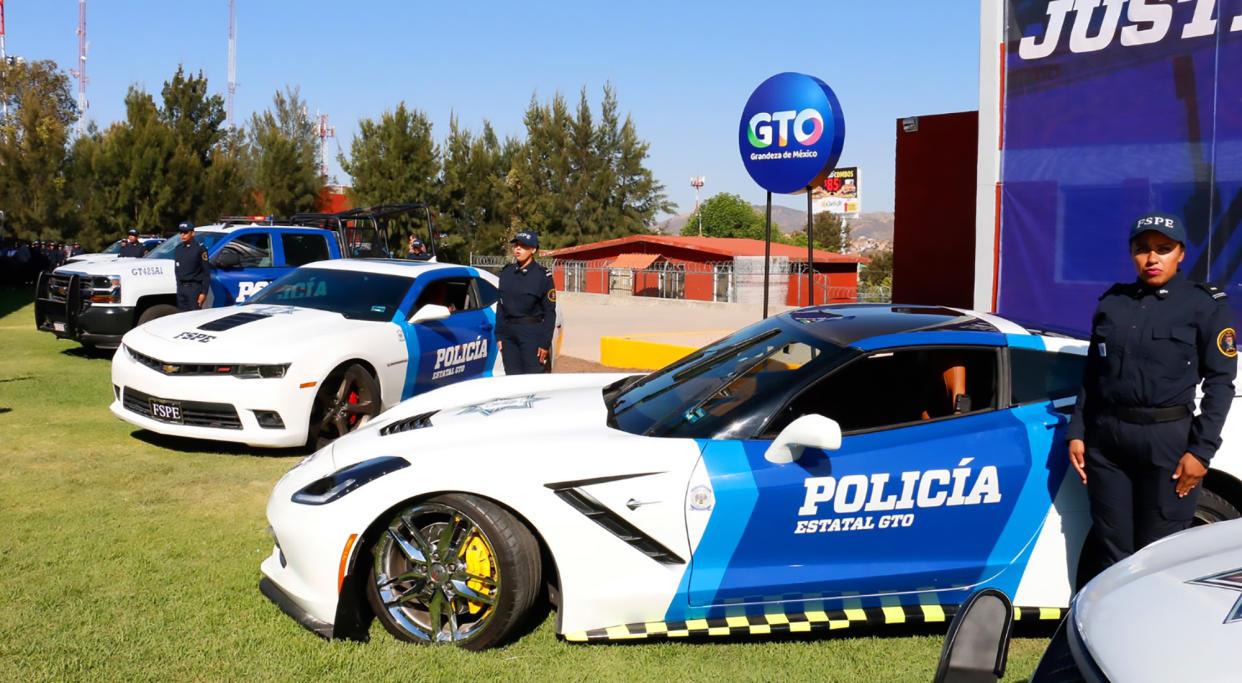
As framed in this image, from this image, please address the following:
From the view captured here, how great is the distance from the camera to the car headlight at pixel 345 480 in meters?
3.69

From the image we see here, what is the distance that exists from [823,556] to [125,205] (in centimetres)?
3942

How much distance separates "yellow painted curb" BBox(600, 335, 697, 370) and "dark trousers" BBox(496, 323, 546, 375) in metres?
3.85

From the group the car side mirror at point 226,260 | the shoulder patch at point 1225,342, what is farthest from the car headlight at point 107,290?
the shoulder patch at point 1225,342

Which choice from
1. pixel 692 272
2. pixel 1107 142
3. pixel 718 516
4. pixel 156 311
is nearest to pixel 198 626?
pixel 718 516

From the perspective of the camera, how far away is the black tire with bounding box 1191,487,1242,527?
3.82 meters

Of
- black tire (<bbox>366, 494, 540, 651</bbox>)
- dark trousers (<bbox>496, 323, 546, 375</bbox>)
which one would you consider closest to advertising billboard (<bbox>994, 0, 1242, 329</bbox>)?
dark trousers (<bbox>496, 323, 546, 375</bbox>)

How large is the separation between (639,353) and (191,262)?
17.8ft

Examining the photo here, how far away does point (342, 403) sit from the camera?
713 centimetres

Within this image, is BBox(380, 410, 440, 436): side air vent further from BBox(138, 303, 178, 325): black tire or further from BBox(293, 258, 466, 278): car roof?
BBox(138, 303, 178, 325): black tire

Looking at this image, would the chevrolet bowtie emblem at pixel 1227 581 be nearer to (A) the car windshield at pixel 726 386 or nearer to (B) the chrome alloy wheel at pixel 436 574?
(A) the car windshield at pixel 726 386

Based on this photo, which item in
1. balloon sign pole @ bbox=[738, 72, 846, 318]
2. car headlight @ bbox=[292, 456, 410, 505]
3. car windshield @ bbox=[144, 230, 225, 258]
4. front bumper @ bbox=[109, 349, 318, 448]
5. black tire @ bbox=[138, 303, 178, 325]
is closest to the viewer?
car headlight @ bbox=[292, 456, 410, 505]

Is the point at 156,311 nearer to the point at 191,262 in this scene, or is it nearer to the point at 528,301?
the point at 191,262

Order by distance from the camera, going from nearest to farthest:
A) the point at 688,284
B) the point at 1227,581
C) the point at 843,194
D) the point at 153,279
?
the point at 1227,581 → the point at 153,279 → the point at 688,284 → the point at 843,194

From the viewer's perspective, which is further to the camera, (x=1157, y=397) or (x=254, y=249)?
(x=254, y=249)
